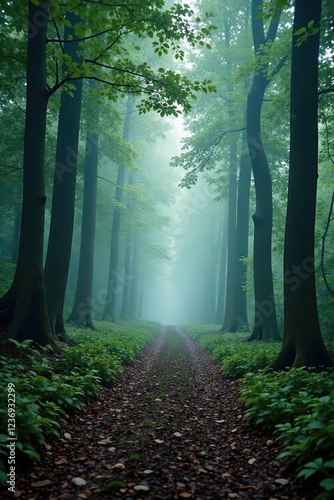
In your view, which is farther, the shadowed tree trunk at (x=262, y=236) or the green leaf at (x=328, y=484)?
the shadowed tree trunk at (x=262, y=236)

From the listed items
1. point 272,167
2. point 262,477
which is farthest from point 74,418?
point 272,167

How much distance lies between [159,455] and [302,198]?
5368 millimetres

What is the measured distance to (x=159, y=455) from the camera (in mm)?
3754

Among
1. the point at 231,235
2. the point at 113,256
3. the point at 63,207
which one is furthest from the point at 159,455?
the point at 113,256

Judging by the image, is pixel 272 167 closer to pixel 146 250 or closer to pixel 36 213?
pixel 36 213

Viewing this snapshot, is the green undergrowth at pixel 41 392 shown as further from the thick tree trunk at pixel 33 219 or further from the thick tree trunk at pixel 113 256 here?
the thick tree trunk at pixel 113 256

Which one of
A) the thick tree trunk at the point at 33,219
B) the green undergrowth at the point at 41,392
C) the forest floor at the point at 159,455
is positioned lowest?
the forest floor at the point at 159,455

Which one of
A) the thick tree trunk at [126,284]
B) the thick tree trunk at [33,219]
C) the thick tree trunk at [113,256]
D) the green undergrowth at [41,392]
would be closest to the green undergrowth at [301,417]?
the green undergrowth at [41,392]

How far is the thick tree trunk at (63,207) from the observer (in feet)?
29.6

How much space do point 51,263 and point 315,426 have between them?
7.62 metres

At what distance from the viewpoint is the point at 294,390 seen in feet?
15.8

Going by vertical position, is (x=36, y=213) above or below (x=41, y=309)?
above

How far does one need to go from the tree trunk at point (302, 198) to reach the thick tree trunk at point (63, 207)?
5.66 metres

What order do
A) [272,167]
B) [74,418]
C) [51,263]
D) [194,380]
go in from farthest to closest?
[272,167] < [51,263] < [194,380] < [74,418]
